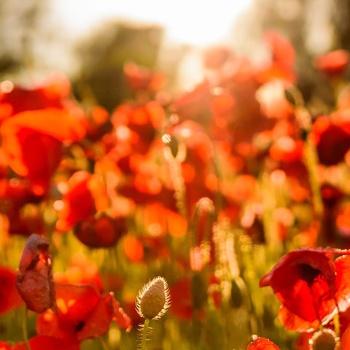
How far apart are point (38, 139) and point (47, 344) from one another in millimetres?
569

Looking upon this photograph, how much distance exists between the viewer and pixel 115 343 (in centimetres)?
173

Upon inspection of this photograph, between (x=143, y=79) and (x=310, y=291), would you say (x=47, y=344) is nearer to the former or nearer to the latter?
(x=310, y=291)

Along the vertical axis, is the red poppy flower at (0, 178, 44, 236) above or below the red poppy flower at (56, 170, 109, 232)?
below

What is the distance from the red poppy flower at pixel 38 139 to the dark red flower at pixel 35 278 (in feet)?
1.84

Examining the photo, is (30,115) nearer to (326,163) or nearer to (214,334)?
(214,334)

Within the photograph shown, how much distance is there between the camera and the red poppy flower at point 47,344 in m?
1.19

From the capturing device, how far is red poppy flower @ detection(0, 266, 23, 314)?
1380 mm

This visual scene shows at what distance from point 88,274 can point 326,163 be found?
2.03ft

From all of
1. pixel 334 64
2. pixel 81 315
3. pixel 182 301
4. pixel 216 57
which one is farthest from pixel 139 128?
pixel 81 315

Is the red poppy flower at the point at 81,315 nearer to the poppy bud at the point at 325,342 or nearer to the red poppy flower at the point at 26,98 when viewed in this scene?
the poppy bud at the point at 325,342

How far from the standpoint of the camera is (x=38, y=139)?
5.52 ft

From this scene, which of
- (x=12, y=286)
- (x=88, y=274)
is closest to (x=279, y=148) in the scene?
(x=88, y=274)

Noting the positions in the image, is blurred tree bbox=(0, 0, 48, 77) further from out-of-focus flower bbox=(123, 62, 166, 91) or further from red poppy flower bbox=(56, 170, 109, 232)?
red poppy flower bbox=(56, 170, 109, 232)

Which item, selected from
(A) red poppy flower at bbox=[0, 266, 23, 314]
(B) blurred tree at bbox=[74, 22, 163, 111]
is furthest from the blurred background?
(A) red poppy flower at bbox=[0, 266, 23, 314]
